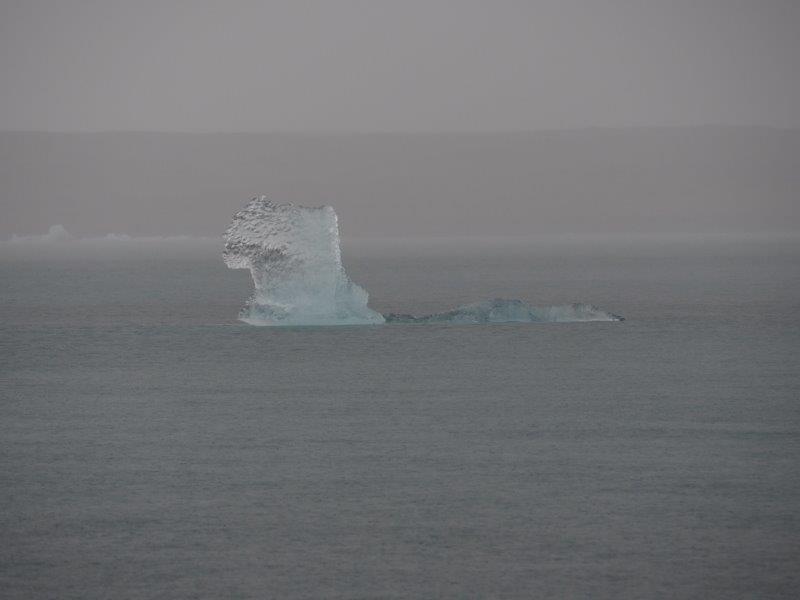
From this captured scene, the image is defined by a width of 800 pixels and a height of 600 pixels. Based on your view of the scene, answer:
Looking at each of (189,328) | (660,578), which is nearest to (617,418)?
(660,578)

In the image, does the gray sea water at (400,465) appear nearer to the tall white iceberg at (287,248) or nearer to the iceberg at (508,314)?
the iceberg at (508,314)

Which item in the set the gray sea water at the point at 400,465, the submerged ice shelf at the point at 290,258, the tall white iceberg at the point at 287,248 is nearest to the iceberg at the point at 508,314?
the gray sea water at the point at 400,465

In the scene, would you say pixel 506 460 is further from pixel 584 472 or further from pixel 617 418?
pixel 617 418

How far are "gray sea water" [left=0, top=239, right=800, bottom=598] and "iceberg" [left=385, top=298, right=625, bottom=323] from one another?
2.84 ft

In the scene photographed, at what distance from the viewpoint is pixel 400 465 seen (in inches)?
1016

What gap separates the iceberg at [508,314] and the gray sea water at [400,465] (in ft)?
2.84

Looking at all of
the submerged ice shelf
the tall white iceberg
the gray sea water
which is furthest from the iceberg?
the tall white iceberg

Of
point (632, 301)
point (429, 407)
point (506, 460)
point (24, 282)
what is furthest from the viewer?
point (24, 282)

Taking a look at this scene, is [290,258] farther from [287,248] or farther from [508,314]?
[508,314]

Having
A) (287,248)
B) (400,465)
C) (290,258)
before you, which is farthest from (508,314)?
(400,465)

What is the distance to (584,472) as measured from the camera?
24.9 metres

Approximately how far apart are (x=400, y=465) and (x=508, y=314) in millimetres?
27606

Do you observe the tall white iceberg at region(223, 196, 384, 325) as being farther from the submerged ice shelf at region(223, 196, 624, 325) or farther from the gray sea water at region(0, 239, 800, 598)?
the gray sea water at region(0, 239, 800, 598)

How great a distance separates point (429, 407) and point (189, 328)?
2443 cm
